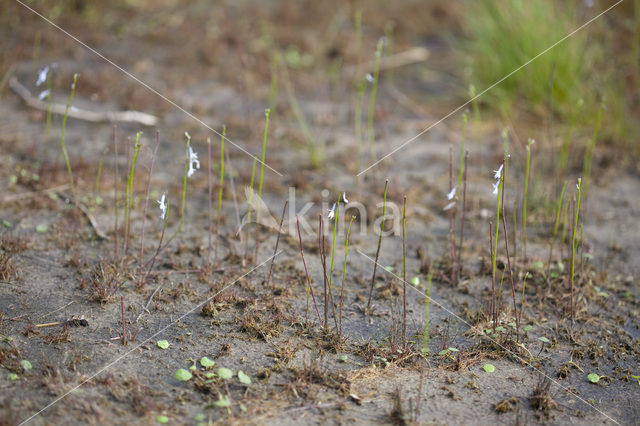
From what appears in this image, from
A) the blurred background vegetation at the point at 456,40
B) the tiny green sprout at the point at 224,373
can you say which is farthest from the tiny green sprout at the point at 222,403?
the blurred background vegetation at the point at 456,40

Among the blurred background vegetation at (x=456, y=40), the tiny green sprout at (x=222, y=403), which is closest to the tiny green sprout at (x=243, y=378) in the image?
the tiny green sprout at (x=222, y=403)

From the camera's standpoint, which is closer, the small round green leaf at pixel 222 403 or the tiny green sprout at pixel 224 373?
the small round green leaf at pixel 222 403

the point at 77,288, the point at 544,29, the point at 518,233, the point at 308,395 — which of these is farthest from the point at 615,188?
the point at 77,288

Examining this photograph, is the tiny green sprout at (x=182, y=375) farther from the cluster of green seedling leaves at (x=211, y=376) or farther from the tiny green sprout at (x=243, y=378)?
the tiny green sprout at (x=243, y=378)

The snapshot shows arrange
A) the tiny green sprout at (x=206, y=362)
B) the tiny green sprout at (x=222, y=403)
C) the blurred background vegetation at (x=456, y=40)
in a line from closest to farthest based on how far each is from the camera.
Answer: the tiny green sprout at (x=222, y=403) → the tiny green sprout at (x=206, y=362) → the blurred background vegetation at (x=456, y=40)

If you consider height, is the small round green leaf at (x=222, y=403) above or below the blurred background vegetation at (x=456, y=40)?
below

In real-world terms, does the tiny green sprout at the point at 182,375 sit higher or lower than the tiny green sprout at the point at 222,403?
higher

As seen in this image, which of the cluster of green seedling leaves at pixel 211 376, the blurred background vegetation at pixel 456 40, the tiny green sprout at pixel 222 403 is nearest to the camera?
the tiny green sprout at pixel 222 403

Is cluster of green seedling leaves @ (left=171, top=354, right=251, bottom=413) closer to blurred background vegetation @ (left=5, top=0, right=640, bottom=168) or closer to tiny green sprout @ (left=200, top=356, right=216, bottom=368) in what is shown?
tiny green sprout @ (left=200, top=356, right=216, bottom=368)

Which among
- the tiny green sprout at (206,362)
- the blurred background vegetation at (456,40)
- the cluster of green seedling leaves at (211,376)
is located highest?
the blurred background vegetation at (456,40)
